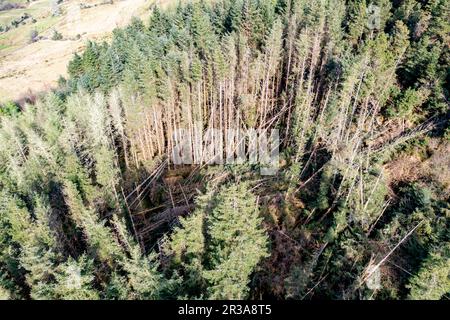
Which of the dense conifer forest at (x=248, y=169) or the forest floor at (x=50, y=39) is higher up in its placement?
the dense conifer forest at (x=248, y=169)

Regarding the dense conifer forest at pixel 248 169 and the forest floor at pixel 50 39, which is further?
the forest floor at pixel 50 39

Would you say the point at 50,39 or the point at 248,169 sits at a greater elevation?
the point at 248,169

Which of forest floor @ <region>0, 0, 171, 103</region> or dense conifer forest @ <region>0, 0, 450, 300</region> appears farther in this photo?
forest floor @ <region>0, 0, 171, 103</region>

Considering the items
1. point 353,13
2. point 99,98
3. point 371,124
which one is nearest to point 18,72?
point 99,98

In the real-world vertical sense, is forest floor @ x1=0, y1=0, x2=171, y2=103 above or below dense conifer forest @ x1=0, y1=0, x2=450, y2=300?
below
